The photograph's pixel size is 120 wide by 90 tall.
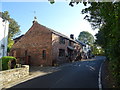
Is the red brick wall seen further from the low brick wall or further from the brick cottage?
the low brick wall

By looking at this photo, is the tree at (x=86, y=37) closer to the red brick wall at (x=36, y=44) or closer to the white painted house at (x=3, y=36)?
the red brick wall at (x=36, y=44)

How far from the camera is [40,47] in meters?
25.8

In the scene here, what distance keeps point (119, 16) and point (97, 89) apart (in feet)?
14.6

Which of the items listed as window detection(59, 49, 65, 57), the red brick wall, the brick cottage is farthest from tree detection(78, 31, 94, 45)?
the red brick wall

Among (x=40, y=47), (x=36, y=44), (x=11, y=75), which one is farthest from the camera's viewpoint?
(x=36, y=44)

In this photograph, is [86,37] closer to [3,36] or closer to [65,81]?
[3,36]

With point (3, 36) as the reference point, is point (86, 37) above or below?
above

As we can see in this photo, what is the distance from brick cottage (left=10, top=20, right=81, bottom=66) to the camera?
975 inches

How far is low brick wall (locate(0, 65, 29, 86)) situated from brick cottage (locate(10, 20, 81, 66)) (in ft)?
39.2

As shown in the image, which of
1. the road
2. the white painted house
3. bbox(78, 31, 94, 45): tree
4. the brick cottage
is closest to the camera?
the road

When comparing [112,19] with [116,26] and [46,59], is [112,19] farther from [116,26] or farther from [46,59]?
[46,59]

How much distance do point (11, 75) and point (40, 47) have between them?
1561 cm

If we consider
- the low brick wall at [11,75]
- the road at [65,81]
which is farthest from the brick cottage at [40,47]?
the low brick wall at [11,75]

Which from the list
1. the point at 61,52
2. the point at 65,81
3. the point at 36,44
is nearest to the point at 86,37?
the point at 61,52
